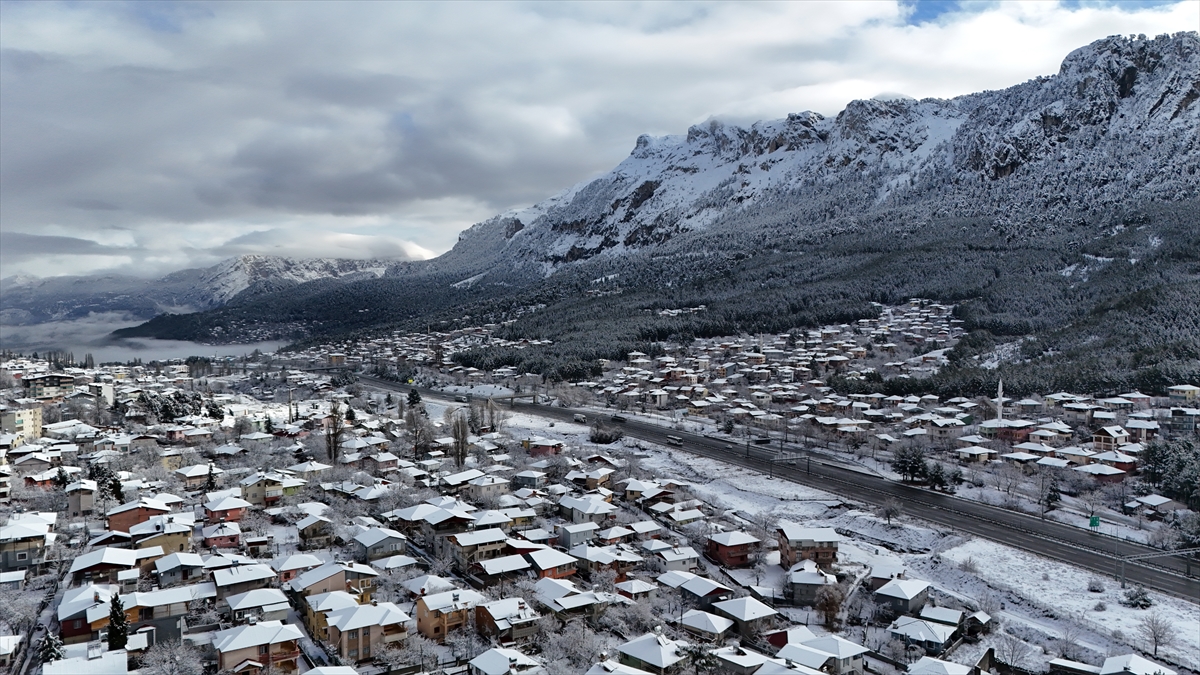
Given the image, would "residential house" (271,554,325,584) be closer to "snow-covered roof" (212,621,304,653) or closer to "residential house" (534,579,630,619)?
"snow-covered roof" (212,621,304,653)

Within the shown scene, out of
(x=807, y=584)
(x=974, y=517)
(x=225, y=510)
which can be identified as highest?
(x=225, y=510)

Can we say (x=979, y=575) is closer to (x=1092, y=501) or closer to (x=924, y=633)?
(x=924, y=633)

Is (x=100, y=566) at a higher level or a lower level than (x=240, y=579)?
higher

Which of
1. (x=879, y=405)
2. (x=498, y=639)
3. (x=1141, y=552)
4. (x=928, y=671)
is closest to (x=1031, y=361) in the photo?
(x=879, y=405)

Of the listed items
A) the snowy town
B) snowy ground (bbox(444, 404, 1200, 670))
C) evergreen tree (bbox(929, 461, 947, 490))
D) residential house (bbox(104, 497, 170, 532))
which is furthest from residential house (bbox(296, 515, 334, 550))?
evergreen tree (bbox(929, 461, 947, 490))

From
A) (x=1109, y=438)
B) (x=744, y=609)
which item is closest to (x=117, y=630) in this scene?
(x=744, y=609)

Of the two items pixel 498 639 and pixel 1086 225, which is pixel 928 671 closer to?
pixel 498 639
